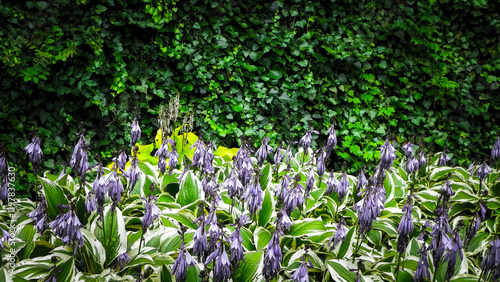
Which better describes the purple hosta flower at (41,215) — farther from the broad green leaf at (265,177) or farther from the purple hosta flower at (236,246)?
the broad green leaf at (265,177)

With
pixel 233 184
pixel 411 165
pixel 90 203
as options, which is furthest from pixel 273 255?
pixel 411 165

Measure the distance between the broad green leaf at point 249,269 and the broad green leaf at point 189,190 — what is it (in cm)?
84

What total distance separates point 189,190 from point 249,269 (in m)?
0.93

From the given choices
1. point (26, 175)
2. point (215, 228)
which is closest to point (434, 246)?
point (215, 228)

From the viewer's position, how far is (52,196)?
2.38 meters

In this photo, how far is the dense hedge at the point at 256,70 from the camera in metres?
4.24

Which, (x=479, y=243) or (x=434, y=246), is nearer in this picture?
(x=434, y=246)

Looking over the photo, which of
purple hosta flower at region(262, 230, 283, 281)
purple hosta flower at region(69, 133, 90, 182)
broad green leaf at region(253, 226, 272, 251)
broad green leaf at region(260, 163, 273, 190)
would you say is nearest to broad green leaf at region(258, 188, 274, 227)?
broad green leaf at region(253, 226, 272, 251)

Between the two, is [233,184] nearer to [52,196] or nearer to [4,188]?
[52,196]

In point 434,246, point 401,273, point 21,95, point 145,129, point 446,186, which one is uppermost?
point 434,246

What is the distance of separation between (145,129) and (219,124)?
0.89 metres

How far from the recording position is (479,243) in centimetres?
279

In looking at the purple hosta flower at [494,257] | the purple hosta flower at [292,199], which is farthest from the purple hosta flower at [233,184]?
the purple hosta flower at [494,257]

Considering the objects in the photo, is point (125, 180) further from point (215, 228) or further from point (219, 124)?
point (219, 124)
